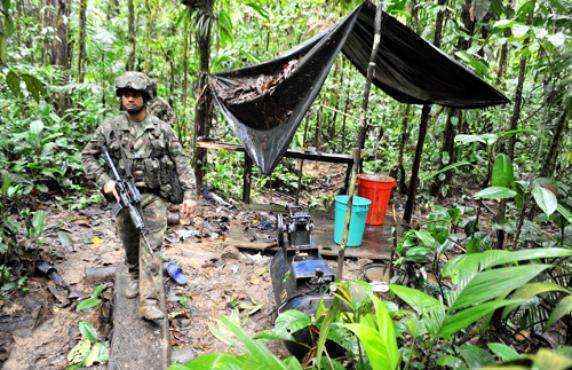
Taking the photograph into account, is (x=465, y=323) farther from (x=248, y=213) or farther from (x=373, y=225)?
(x=248, y=213)

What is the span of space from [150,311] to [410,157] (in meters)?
7.27

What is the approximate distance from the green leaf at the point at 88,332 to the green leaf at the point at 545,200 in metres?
3.63

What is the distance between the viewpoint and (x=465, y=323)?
1.29m

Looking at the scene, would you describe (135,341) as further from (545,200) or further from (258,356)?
(545,200)

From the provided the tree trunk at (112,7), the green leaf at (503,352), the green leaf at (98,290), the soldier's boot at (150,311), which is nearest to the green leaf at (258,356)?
the green leaf at (503,352)

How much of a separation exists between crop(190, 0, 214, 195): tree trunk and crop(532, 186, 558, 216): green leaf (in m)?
4.96

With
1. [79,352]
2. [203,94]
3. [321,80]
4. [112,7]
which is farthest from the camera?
[112,7]

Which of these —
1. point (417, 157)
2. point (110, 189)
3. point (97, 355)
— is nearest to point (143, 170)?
point (110, 189)

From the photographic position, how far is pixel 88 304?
12.4 feet

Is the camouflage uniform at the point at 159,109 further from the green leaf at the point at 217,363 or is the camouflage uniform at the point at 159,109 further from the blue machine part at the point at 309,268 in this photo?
the green leaf at the point at 217,363

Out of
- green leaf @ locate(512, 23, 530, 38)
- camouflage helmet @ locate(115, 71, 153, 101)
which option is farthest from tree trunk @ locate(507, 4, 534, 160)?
camouflage helmet @ locate(115, 71, 153, 101)

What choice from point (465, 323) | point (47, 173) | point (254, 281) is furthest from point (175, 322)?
point (47, 173)

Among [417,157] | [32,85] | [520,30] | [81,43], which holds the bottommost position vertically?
[417,157]

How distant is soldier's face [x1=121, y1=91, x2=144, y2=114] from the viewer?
142 inches
